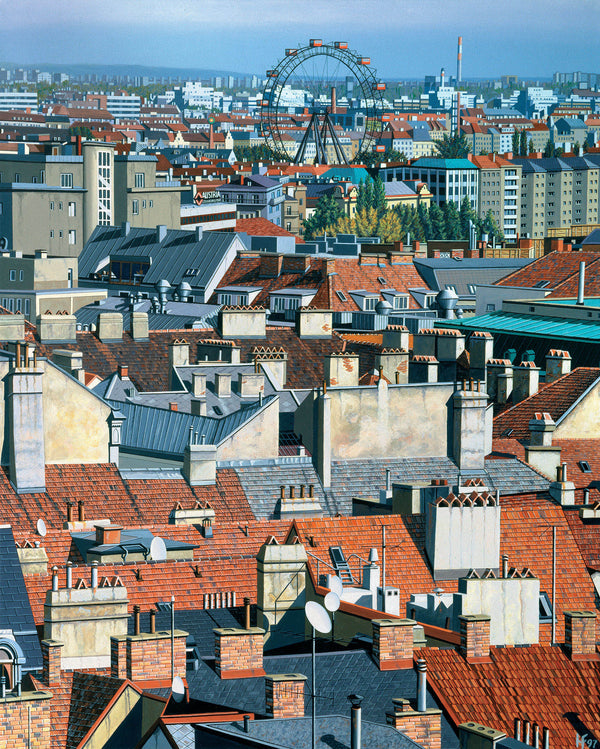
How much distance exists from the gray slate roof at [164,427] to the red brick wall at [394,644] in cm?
2792

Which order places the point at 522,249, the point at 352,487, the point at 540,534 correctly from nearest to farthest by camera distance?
the point at 540,534, the point at 352,487, the point at 522,249

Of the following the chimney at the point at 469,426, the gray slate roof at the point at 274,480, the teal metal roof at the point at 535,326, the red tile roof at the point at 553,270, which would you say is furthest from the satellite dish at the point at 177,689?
the red tile roof at the point at 553,270

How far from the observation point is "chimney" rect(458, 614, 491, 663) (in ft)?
114

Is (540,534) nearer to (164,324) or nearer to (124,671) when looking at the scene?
(124,671)

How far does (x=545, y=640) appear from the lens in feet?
133

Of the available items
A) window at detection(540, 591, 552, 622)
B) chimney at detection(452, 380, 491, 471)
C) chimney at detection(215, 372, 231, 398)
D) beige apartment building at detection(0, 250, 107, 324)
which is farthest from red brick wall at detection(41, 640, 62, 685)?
beige apartment building at detection(0, 250, 107, 324)

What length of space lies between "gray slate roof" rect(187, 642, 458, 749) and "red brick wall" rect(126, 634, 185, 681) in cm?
37

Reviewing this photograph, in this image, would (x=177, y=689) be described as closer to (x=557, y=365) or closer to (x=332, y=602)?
(x=332, y=602)

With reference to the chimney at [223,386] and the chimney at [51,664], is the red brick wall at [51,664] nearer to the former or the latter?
the chimney at [51,664]

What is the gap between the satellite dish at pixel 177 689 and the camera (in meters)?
30.0

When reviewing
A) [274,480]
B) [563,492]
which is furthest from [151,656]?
[274,480]

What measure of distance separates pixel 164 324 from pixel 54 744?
71.5 m

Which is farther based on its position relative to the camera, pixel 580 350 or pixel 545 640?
pixel 580 350

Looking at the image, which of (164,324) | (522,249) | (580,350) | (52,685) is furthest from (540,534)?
(522,249)
